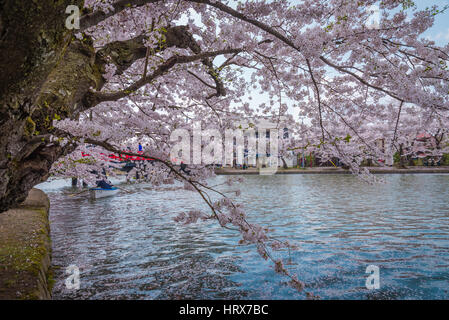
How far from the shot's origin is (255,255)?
19.2 ft

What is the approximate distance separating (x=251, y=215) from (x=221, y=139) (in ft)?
9.79

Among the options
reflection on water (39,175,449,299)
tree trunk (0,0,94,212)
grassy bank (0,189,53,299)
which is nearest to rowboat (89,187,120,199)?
reflection on water (39,175,449,299)

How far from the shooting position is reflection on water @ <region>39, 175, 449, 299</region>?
4336 millimetres

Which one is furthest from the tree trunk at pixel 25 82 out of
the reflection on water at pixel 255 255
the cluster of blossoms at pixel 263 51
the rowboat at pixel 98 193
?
the rowboat at pixel 98 193

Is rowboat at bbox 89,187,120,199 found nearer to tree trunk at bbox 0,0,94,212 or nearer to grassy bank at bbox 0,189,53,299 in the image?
grassy bank at bbox 0,189,53,299

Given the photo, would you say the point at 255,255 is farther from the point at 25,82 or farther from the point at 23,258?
the point at 25,82

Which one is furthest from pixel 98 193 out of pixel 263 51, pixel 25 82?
pixel 25 82

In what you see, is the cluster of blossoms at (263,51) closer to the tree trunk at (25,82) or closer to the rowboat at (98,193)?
the tree trunk at (25,82)

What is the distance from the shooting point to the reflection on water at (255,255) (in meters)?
4.34

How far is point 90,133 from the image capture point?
3.49 meters

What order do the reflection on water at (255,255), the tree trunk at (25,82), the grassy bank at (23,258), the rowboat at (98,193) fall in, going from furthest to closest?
1. the rowboat at (98,193)
2. the reflection on water at (255,255)
3. the grassy bank at (23,258)
4. the tree trunk at (25,82)

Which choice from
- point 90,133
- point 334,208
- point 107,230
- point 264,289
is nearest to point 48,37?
point 90,133

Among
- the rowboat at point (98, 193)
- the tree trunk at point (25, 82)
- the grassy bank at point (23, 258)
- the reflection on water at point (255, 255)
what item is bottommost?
the reflection on water at point (255, 255)
